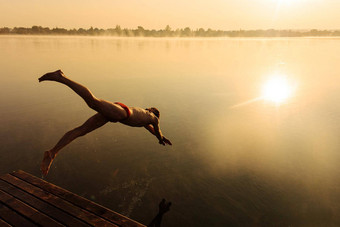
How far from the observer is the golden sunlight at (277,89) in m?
24.8

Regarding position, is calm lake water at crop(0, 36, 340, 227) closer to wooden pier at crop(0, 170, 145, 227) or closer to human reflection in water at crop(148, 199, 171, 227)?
human reflection in water at crop(148, 199, 171, 227)

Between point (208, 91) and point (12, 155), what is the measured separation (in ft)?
65.4

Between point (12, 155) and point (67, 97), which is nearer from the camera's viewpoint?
point (12, 155)

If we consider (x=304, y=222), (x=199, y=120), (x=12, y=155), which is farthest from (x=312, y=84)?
(x=12, y=155)

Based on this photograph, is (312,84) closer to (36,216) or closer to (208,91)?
(208,91)

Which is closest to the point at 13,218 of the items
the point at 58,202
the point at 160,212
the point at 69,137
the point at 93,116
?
the point at 58,202

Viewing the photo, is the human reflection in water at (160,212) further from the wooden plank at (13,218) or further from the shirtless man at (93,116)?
the wooden plank at (13,218)

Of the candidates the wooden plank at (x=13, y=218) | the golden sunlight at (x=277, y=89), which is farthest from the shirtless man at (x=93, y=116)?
→ the golden sunlight at (x=277, y=89)

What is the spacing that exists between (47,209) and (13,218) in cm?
82

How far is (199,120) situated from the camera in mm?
17156

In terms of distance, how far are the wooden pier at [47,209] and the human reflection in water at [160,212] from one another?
1.89 metres

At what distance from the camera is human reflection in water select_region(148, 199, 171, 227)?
321 inches

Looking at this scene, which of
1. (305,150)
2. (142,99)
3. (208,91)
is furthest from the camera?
(208,91)

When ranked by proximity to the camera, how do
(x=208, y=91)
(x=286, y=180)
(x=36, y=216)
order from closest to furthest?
(x=36, y=216) < (x=286, y=180) < (x=208, y=91)
